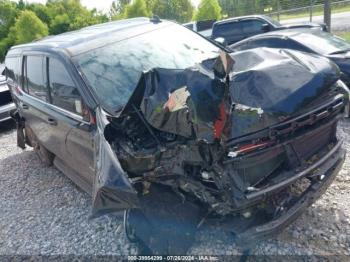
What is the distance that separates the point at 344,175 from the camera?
13.5ft

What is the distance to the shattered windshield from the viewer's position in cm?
350

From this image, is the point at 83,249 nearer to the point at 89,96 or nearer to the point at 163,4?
the point at 89,96

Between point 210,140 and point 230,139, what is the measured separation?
0.15 metres

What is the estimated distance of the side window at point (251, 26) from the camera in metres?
11.1

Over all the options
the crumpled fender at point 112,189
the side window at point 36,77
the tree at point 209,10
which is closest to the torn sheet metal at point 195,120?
the crumpled fender at point 112,189

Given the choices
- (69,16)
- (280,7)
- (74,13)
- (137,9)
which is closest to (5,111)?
(137,9)

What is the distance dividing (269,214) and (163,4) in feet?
87.9

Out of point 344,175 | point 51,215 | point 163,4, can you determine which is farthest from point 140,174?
point 163,4

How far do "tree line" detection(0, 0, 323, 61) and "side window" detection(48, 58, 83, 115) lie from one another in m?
18.2

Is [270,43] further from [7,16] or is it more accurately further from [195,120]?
[7,16]

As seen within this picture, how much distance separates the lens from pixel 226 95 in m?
2.66

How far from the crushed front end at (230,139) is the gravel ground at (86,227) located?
0.48m

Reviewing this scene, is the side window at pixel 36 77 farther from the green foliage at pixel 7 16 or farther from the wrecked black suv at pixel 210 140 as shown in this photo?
the green foliage at pixel 7 16

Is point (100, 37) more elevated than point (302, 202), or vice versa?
point (100, 37)
